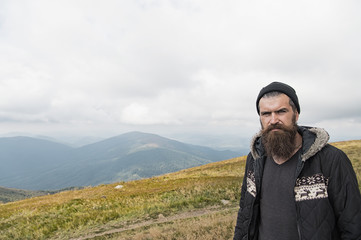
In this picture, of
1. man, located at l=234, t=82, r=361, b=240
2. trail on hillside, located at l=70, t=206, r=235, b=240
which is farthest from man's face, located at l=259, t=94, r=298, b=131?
trail on hillside, located at l=70, t=206, r=235, b=240

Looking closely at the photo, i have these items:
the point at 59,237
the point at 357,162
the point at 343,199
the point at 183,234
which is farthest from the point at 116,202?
the point at 357,162

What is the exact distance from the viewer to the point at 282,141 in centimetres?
341

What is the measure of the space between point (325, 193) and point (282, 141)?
91 cm

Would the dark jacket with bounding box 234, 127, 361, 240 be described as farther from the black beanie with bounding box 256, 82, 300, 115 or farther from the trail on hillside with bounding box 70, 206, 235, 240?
the trail on hillside with bounding box 70, 206, 235, 240

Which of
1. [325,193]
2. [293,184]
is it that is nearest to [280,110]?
[293,184]

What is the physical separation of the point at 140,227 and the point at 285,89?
507 inches

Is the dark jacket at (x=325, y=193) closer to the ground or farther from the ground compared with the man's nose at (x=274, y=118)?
closer to the ground

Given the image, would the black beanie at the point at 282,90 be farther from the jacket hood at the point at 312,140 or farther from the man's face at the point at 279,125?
the jacket hood at the point at 312,140

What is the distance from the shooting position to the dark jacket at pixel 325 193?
2889mm

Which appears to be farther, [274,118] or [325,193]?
[274,118]

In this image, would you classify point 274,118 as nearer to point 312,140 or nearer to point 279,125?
point 279,125

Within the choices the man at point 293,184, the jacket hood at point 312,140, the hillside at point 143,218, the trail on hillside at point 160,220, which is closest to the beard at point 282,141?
the man at point 293,184

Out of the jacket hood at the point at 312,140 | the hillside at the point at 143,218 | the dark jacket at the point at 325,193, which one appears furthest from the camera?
the hillside at the point at 143,218

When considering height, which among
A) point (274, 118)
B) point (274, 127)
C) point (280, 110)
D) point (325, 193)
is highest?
point (280, 110)
